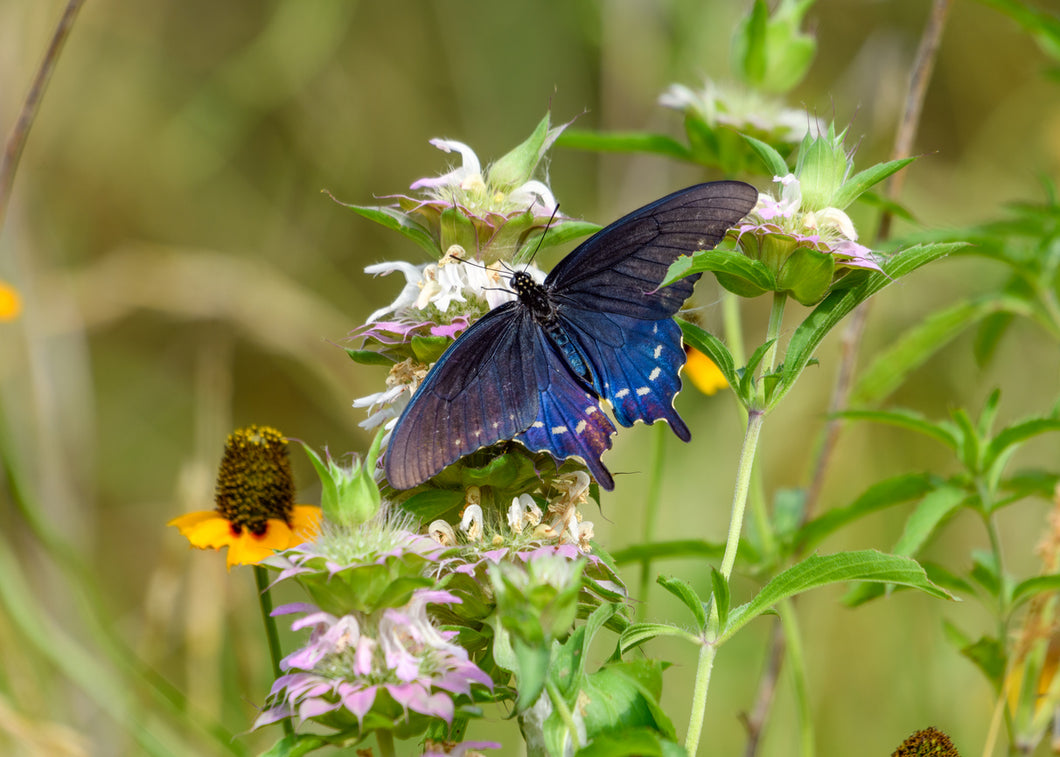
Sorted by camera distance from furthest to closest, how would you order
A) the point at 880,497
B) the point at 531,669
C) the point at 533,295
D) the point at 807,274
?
the point at 880,497 < the point at 533,295 < the point at 807,274 < the point at 531,669

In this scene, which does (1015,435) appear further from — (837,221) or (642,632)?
(642,632)

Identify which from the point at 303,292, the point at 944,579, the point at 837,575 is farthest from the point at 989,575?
the point at 303,292

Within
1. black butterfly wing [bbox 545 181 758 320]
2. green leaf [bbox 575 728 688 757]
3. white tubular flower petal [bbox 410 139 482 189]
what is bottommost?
green leaf [bbox 575 728 688 757]

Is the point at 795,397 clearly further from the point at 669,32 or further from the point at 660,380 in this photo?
the point at 660,380

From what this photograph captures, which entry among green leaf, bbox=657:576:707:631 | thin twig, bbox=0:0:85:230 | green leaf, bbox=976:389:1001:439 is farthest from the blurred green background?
green leaf, bbox=657:576:707:631

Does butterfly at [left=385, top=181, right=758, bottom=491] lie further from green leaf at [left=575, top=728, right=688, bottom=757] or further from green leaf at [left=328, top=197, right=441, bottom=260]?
green leaf at [left=575, top=728, right=688, bottom=757]
